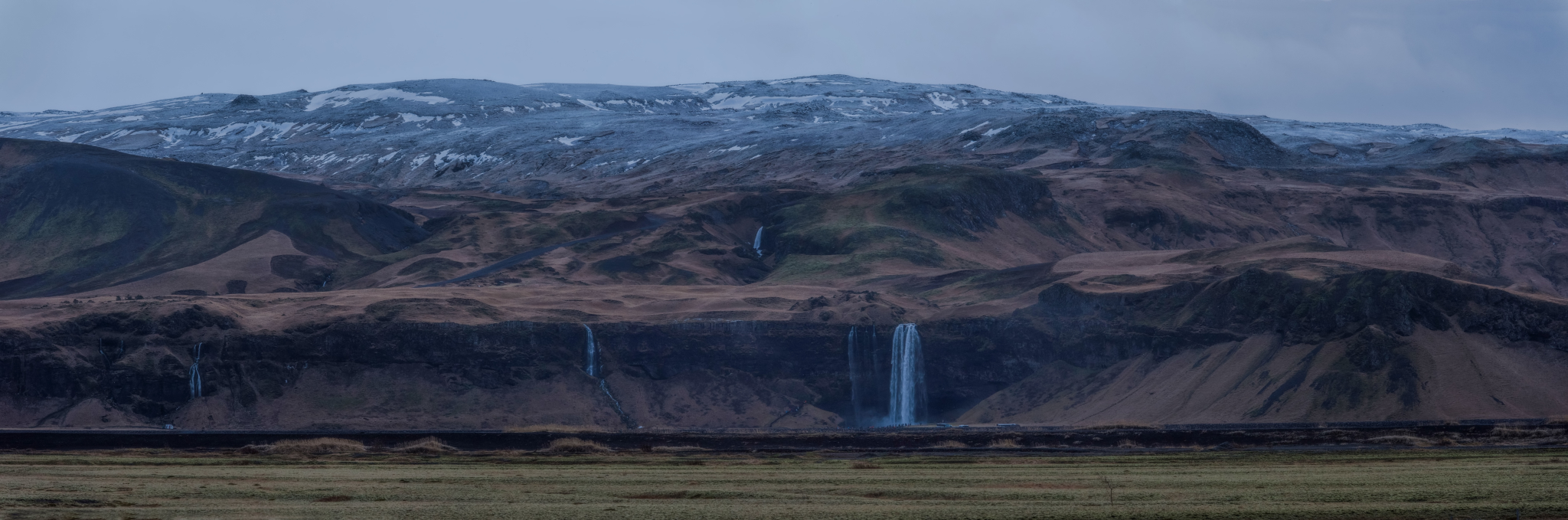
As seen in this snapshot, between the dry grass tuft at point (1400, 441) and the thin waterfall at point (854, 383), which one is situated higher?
the dry grass tuft at point (1400, 441)

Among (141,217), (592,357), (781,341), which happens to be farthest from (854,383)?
(141,217)

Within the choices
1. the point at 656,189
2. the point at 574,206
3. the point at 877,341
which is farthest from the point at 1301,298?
the point at 656,189

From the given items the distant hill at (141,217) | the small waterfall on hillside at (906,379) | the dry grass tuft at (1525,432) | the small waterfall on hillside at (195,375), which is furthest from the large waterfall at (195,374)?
the dry grass tuft at (1525,432)

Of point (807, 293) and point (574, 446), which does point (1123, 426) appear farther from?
point (807, 293)

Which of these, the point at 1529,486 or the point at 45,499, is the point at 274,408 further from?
the point at 1529,486

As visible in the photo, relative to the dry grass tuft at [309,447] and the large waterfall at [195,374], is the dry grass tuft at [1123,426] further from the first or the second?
the large waterfall at [195,374]
